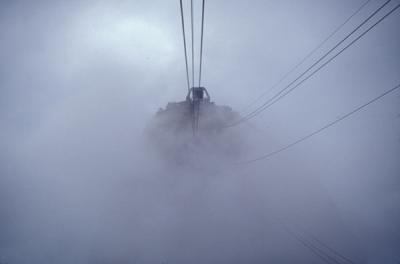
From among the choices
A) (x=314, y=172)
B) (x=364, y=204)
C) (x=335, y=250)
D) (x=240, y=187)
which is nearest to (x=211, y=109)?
(x=240, y=187)

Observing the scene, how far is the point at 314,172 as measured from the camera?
82.8ft

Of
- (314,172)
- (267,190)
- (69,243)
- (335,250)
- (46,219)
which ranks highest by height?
(314,172)

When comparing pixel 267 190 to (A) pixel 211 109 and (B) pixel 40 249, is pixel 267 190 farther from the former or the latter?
(B) pixel 40 249

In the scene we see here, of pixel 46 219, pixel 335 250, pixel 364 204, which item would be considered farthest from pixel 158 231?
pixel 364 204

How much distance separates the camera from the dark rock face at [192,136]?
21.8m

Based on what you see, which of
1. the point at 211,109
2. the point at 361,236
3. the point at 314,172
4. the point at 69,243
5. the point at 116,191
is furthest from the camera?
the point at 314,172

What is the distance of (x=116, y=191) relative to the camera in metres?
21.9

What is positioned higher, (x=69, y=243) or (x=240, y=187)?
(x=240, y=187)

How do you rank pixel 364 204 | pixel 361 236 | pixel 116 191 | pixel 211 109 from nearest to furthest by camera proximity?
pixel 361 236 < pixel 116 191 < pixel 211 109 < pixel 364 204

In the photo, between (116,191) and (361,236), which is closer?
(361,236)

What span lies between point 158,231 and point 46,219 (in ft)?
43.8

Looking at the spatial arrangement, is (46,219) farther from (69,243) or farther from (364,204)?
(364,204)

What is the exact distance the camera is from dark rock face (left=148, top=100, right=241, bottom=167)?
21.8 meters

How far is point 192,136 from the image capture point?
2223 centimetres
